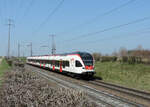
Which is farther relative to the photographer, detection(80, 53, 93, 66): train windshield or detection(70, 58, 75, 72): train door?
detection(70, 58, 75, 72): train door

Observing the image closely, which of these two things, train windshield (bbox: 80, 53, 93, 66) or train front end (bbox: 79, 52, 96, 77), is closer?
train front end (bbox: 79, 52, 96, 77)

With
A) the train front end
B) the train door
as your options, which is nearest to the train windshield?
the train front end

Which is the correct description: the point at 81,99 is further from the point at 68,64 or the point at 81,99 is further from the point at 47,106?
the point at 68,64

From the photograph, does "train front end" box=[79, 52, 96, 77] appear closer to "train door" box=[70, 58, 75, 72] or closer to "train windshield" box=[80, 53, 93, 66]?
"train windshield" box=[80, 53, 93, 66]

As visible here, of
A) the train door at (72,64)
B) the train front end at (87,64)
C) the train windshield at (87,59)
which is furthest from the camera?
the train door at (72,64)

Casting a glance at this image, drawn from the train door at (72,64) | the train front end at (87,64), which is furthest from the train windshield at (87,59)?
the train door at (72,64)

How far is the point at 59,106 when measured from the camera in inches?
181

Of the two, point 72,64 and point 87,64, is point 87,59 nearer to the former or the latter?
point 87,64

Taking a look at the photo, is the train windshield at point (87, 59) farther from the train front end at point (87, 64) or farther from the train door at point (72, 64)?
the train door at point (72, 64)

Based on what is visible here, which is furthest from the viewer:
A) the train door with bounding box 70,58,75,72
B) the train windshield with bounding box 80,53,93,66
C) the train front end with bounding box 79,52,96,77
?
the train door with bounding box 70,58,75,72

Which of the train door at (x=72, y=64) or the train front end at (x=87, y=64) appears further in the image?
the train door at (x=72, y=64)

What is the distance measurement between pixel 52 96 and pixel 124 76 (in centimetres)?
1883

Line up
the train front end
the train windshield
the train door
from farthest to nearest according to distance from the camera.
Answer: the train door < the train windshield < the train front end

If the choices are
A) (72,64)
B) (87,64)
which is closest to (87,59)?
(87,64)
